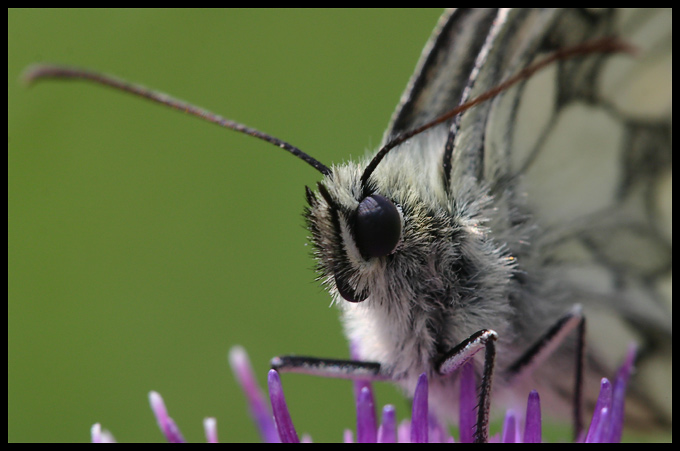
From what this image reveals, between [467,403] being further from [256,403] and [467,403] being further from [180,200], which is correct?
[180,200]

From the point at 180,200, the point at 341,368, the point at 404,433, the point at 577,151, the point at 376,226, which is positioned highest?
the point at 180,200

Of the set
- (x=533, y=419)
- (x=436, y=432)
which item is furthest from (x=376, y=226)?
(x=436, y=432)

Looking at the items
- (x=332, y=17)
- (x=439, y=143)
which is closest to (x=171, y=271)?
(x=332, y=17)

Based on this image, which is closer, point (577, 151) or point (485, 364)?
point (485, 364)

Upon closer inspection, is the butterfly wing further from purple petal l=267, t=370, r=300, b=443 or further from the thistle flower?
purple petal l=267, t=370, r=300, b=443

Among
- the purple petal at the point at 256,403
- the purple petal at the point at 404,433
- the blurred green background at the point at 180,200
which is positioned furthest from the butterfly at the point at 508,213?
the blurred green background at the point at 180,200

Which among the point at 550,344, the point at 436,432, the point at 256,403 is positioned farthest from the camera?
the point at 256,403
